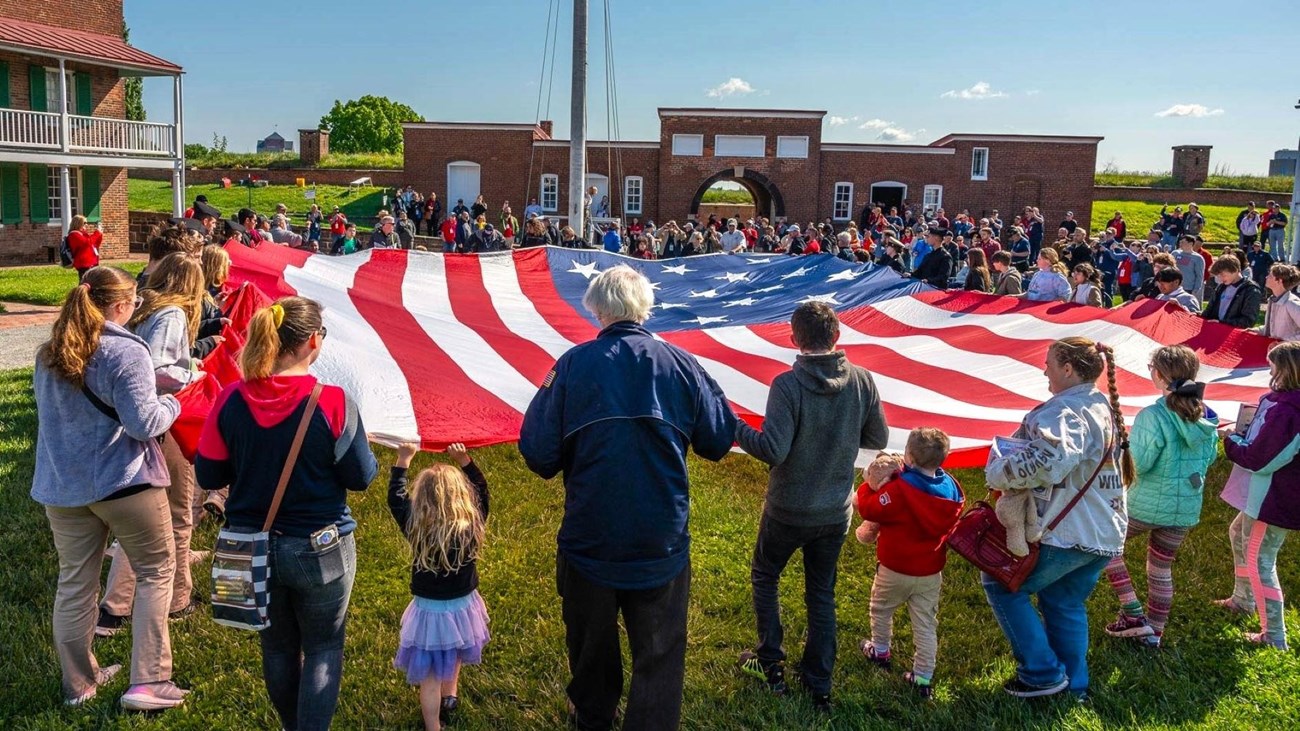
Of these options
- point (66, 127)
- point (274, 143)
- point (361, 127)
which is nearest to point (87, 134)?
point (66, 127)

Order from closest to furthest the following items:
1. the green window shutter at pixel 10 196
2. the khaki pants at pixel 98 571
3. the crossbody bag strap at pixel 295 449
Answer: the crossbody bag strap at pixel 295 449, the khaki pants at pixel 98 571, the green window shutter at pixel 10 196

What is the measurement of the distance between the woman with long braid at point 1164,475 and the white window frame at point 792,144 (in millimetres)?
28696

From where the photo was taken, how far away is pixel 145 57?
22.3 m

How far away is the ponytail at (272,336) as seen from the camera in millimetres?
2945

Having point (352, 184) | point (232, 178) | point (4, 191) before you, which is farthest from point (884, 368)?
point (232, 178)

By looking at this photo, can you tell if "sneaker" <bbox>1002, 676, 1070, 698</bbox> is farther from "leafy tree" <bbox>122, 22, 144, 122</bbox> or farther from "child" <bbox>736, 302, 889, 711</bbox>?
"leafy tree" <bbox>122, 22, 144, 122</bbox>

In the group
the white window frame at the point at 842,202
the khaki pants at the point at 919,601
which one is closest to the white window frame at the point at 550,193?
the white window frame at the point at 842,202

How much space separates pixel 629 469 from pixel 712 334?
5092 mm

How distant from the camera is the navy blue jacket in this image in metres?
2.99

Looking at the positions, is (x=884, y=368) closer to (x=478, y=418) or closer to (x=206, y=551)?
(x=478, y=418)

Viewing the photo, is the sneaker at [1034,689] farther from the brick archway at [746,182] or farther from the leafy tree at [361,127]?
the leafy tree at [361,127]

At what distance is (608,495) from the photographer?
9.85 feet

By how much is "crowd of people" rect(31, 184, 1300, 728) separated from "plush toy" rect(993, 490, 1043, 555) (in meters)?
0.05

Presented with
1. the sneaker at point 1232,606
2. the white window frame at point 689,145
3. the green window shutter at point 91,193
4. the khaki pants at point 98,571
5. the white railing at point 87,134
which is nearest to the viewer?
the khaki pants at point 98,571
